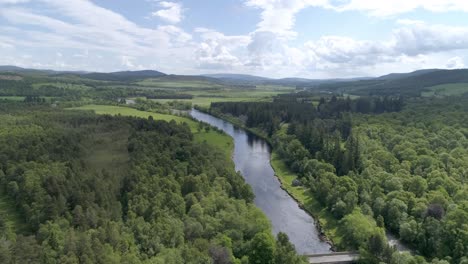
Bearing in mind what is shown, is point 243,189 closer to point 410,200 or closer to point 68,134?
point 410,200

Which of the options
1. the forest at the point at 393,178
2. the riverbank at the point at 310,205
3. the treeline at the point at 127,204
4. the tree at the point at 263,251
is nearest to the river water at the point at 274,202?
the riverbank at the point at 310,205

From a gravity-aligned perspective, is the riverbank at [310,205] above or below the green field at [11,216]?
below

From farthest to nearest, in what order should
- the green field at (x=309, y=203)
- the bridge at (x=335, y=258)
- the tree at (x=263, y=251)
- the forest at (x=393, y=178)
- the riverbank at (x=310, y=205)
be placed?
1. the green field at (x=309, y=203)
2. the riverbank at (x=310, y=205)
3. the forest at (x=393, y=178)
4. the bridge at (x=335, y=258)
5. the tree at (x=263, y=251)

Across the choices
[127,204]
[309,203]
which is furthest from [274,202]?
[127,204]

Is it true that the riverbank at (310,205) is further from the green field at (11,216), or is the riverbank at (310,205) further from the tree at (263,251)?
the green field at (11,216)

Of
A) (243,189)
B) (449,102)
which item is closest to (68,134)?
(243,189)

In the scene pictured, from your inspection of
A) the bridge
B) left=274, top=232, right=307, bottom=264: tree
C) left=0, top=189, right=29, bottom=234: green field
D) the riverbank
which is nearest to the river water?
the riverbank
